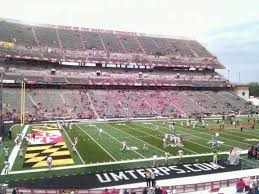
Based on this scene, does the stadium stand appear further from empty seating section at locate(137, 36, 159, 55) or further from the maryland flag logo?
the maryland flag logo

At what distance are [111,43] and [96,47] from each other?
473 centimetres

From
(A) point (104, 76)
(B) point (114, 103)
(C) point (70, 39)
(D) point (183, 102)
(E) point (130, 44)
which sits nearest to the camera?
(B) point (114, 103)

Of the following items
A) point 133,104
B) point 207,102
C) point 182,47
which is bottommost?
point 133,104

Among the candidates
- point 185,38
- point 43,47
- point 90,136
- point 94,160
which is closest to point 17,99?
point 43,47

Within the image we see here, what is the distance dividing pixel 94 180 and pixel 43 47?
48092 millimetres

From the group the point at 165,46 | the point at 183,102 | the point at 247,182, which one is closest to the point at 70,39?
the point at 165,46

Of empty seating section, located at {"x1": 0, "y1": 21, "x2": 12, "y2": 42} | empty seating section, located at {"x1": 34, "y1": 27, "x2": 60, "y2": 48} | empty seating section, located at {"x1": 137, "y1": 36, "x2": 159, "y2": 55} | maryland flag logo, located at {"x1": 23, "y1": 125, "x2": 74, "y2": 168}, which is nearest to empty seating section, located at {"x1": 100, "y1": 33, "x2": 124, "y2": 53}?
empty seating section, located at {"x1": 137, "y1": 36, "x2": 159, "y2": 55}

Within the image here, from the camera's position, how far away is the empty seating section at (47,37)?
210ft

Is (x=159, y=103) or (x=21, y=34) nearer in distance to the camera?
(x=159, y=103)

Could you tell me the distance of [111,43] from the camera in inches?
2835

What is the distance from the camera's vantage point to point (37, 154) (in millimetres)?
24234

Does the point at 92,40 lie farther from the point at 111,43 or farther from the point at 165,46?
the point at 165,46

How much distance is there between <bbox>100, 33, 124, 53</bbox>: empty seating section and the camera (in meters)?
69.6

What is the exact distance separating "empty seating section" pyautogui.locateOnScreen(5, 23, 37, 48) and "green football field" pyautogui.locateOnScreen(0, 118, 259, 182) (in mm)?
26539
